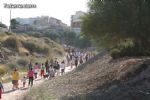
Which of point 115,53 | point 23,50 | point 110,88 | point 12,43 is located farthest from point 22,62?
point 110,88

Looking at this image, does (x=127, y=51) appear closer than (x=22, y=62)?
Yes

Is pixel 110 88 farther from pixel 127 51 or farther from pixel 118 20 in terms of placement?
pixel 127 51

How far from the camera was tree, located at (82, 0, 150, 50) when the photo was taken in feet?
64.5

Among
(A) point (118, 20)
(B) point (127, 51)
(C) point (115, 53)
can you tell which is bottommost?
(C) point (115, 53)

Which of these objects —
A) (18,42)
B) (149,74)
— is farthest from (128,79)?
(18,42)

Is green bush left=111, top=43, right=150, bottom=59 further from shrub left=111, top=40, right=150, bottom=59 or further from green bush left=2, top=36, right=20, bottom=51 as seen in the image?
green bush left=2, top=36, right=20, bottom=51

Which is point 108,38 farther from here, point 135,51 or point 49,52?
point 49,52

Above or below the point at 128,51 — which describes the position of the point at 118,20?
above

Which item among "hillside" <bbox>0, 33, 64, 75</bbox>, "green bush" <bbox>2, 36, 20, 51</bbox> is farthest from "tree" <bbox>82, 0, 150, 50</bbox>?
"green bush" <bbox>2, 36, 20, 51</bbox>

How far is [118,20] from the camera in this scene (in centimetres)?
2009

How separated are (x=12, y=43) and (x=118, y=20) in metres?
51.5

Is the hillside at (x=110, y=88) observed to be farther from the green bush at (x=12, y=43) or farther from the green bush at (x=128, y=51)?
the green bush at (x=12, y=43)

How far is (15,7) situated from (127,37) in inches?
1680

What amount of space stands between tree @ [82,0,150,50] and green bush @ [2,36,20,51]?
48.3 metres
